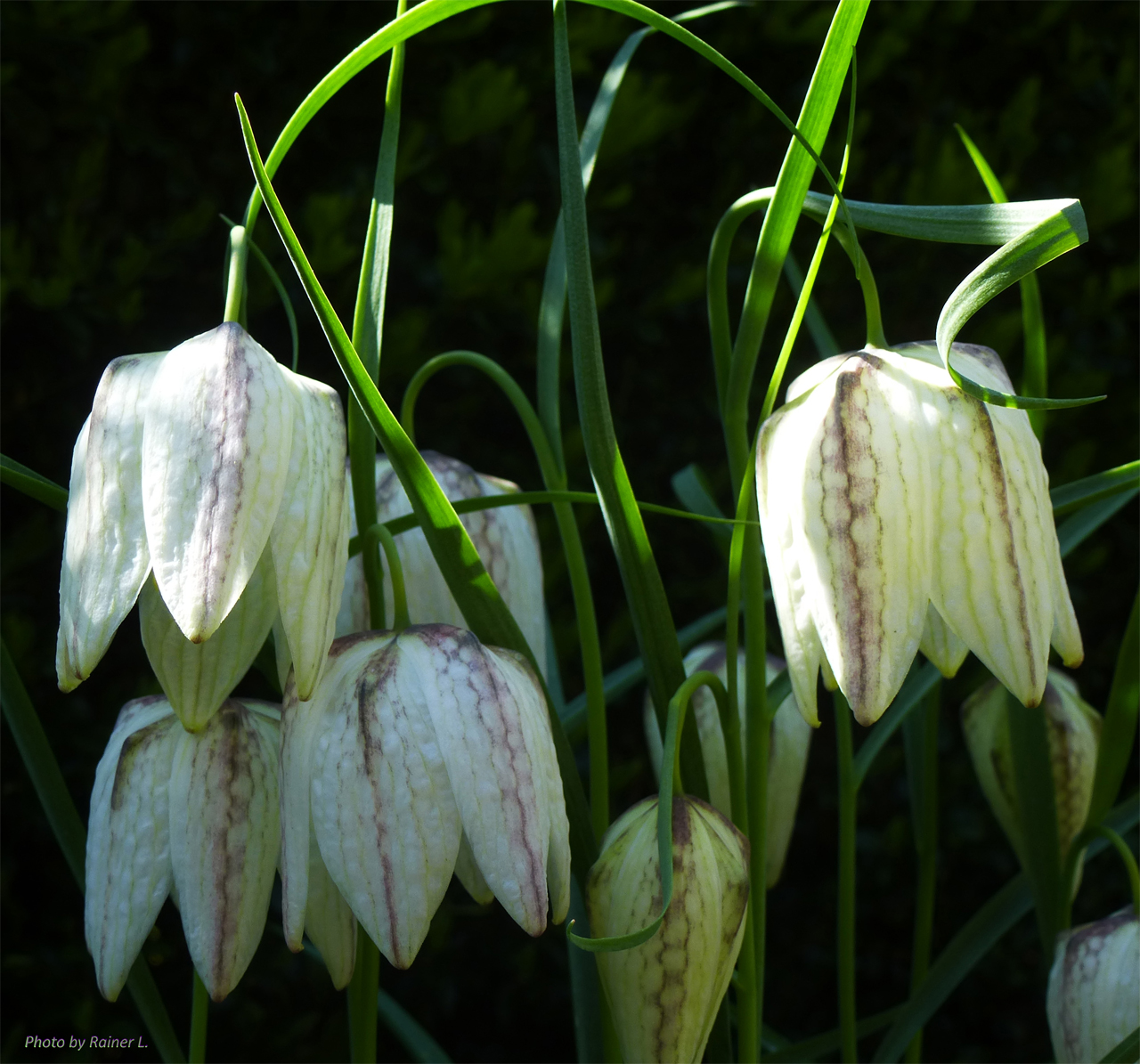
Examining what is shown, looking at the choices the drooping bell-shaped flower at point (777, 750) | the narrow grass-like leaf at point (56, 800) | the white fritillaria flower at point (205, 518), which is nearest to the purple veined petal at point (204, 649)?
the white fritillaria flower at point (205, 518)

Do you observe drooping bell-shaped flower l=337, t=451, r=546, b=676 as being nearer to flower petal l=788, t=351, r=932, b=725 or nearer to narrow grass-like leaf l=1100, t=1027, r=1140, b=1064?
flower petal l=788, t=351, r=932, b=725

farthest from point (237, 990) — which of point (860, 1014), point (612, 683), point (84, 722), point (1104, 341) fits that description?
point (1104, 341)

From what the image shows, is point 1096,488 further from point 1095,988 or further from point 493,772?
point 493,772

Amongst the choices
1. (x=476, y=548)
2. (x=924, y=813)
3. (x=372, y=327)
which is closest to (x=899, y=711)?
(x=924, y=813)

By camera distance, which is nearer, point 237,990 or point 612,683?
point 612,683

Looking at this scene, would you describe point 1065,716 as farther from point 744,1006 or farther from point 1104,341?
point 1104,341

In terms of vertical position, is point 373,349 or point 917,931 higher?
point 373,349

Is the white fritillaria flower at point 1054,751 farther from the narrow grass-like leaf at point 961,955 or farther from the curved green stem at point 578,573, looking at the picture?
the curved green stem at point 578,573
